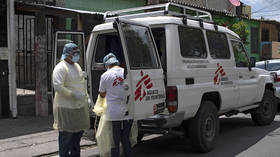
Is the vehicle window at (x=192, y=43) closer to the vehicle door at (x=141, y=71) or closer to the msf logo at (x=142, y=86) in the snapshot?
the vehicle door at (x=141, y=71)

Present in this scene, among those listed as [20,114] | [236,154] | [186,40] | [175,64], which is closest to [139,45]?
[175,64]

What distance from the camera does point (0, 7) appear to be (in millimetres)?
8805

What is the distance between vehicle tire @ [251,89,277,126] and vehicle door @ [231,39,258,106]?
2.23 ft

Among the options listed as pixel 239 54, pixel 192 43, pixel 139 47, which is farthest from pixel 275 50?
pixel 139 47

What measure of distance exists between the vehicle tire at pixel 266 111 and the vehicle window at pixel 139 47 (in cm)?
422

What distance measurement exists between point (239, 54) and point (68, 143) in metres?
4.40

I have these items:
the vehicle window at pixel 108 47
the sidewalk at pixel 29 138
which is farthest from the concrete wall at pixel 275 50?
the vehicle window at pixel 108 47

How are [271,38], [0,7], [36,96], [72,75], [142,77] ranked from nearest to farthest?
[72,75] → [142,77] → [0,7] → [36,96] → [271,38]

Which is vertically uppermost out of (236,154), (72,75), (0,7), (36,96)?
(0,7)

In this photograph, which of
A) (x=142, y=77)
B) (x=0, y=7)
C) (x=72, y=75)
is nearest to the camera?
(x=72, y=75)

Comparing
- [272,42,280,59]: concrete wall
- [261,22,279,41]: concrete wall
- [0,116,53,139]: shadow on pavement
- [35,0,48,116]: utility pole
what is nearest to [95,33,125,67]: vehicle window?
[0,116,53,139]: shadow on pavement

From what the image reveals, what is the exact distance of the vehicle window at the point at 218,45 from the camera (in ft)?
21.8

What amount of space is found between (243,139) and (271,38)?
19.2m

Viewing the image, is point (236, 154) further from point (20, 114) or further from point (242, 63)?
point (20, 114)
